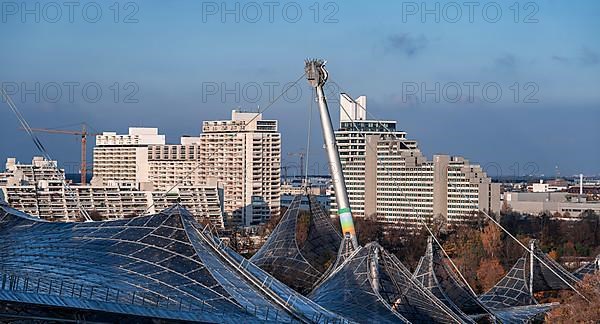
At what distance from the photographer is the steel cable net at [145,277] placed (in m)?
21.6

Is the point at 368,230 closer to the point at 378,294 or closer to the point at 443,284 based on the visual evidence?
the point at 443,284

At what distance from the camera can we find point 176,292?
2317 cm

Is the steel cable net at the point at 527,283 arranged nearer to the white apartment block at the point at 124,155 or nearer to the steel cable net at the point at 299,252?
the steel cable net at the point at 299,252

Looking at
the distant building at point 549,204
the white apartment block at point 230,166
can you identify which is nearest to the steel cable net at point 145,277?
the white apartment block at point 230,166

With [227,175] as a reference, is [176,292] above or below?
below

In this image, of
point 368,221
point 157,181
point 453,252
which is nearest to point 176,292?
point 453,252

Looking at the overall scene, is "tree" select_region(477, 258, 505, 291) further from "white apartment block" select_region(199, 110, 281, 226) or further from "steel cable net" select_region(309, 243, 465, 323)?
"white apartment block" select_region(199, 110, 281, 226)

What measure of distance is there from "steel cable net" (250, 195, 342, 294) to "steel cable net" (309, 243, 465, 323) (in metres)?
8.59

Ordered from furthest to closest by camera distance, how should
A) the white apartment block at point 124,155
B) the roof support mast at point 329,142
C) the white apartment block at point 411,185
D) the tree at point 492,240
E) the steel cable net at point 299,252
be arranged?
the white apartment block at point 124,155 → the white apartment block at point 411,185 → the tree at point 492,240 → the steel cable net at point 299,252 → the roof support mast at point 329,142

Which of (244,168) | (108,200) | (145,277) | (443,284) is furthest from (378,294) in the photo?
(244,168)

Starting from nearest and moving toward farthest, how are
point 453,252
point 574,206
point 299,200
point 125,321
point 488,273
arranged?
point 125,321
point 299,200
point 488,273
point 453,252
point 574,206

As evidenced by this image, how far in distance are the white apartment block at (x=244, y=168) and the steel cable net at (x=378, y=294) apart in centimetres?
6138

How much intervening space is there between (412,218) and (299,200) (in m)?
33.9

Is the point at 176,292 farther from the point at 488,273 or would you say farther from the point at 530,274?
the point at 488,273
